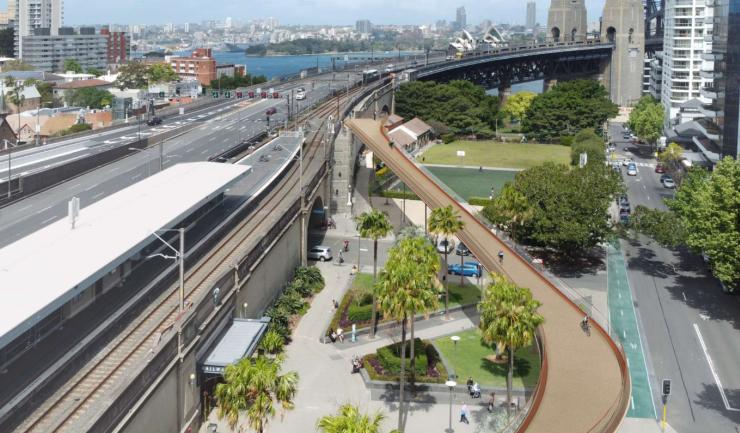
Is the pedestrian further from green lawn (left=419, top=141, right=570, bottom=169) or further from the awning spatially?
green lawn (left=419, top=141, right=570, bottom=169)

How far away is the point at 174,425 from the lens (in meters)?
33.2

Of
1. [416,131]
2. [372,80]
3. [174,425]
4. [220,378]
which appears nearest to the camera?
[174,425]

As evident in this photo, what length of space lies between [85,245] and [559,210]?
34.9m

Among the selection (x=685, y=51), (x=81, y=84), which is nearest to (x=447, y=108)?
(x=685, y=51)

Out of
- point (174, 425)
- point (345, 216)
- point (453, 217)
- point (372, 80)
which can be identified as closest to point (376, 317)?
point (453, 217)

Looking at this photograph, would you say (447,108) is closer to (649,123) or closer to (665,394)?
(649,123)

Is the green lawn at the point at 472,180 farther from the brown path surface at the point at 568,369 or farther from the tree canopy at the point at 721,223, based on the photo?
the brown path surface at the point at 568,369

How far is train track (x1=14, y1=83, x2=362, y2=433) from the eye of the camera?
27.7m

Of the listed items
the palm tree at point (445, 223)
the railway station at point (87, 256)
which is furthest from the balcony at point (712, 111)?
the railway station at point (87, 256)

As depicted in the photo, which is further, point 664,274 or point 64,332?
point 664,274

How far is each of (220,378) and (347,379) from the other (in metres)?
7.48

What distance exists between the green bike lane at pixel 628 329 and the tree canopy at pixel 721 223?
5835mm

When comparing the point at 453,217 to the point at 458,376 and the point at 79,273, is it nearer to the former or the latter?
the point at 458,376

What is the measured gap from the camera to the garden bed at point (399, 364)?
42.6 m
